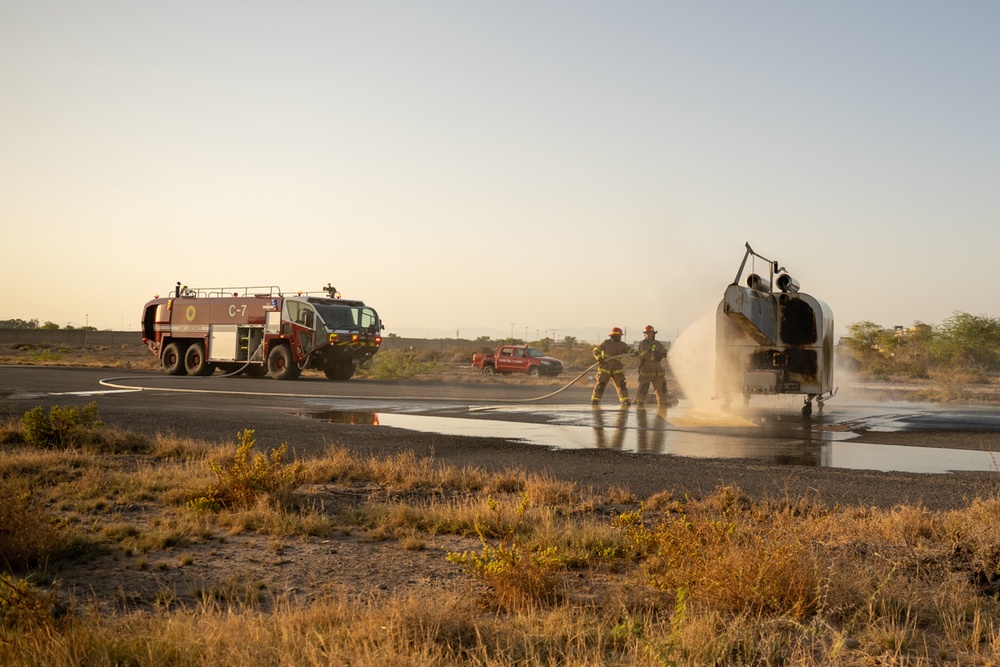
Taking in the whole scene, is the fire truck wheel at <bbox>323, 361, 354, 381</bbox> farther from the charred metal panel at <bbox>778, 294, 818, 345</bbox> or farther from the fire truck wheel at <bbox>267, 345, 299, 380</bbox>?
the charred metal panel at <bbox>778, 294, 818, 345</bbox>

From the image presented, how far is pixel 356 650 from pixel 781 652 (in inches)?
83.3

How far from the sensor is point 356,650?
13.4ft

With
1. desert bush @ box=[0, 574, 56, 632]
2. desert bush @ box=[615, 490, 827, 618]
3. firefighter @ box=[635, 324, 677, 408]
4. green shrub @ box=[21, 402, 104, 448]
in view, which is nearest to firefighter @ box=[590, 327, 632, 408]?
firefighter @ box=[635, 324, 677, 408]

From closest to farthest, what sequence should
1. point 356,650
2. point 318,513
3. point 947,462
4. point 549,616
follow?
point 356,650
point 549,616
point 318,513
point 947,462

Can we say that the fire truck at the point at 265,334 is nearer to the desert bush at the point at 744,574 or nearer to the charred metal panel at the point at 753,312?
the charred metal panel at the point at 753,312

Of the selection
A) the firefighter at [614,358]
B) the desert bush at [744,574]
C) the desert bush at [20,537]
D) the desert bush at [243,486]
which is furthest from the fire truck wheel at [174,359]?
the desert bush at [744,574]

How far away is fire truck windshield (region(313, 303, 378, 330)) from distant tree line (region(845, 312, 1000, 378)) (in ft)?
96.9

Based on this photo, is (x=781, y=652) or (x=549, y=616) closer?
(x=781, y=652)

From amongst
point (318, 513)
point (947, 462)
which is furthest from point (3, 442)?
point (947, 462)

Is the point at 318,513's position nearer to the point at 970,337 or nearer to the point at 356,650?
the point at 356,650

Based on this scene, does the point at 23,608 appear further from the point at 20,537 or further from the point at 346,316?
the point at 346,316

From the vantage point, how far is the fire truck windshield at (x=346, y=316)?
31.4 meters

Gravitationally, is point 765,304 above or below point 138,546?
above

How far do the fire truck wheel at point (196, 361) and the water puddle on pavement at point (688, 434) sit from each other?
17645 mm
